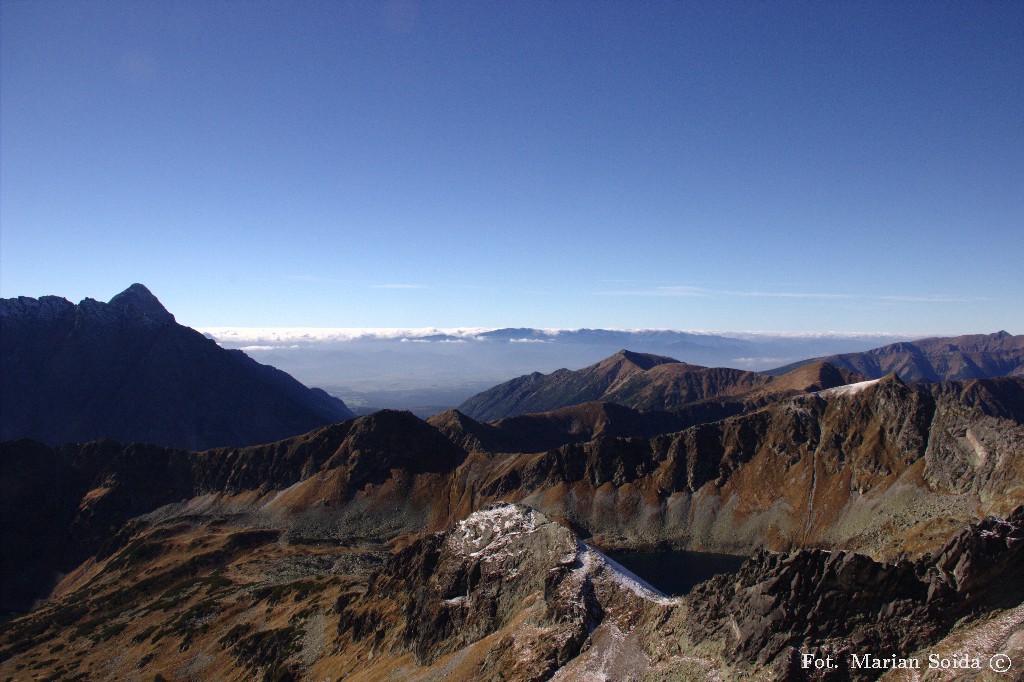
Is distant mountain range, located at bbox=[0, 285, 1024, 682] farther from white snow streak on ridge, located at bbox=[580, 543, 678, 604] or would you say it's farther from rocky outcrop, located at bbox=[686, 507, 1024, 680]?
white snow streak on ridge, located at bbox=[580, 543, 678, 604]

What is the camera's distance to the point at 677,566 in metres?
130

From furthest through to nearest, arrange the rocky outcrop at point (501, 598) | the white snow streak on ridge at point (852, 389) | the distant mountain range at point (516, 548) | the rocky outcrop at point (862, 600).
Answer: the white snow streak on ridge at point (852, 389) → the rocky outcrop at point (501, 598) → the distant mountain range at point (516, 548) → the rocky outcrop at point (862, 600)

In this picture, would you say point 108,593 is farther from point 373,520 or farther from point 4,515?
point 4,515

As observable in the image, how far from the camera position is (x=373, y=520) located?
524 ft

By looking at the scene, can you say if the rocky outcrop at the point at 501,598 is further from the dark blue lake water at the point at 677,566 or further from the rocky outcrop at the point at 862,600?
the dark blue lake water at the point at 677,566

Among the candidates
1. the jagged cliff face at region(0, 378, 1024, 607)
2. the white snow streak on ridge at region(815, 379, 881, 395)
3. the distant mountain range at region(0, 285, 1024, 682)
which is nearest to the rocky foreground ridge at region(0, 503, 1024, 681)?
the distant mountain range at region(0, 285, 1024, 682)

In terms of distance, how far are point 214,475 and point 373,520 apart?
6603 centimetres

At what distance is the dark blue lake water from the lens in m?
118

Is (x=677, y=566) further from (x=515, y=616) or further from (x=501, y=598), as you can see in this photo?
(x=515, y=616)

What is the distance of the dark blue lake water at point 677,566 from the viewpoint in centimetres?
11831

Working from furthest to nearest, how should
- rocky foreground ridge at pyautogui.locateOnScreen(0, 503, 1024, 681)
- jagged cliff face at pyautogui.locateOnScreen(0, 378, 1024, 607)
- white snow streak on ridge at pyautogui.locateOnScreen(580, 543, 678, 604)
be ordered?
jagged cliff face at pyautogui.locateOnScreen(0, 378, 1024, 607) < white snow streak on ridge at pyautogui.locateOnScreen(580, 543, 678, 604) < rocky foreground ridge at pyautogui.locateOnScreen(0, 503, 1024, 681)

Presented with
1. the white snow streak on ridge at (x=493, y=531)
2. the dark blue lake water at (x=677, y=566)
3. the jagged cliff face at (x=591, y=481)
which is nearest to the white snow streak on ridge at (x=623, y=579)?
the white snow streak on ridge at (x=493, y=531)

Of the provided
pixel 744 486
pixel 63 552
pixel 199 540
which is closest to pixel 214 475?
pixel 63 552

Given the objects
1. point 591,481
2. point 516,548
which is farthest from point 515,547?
point 591,481
